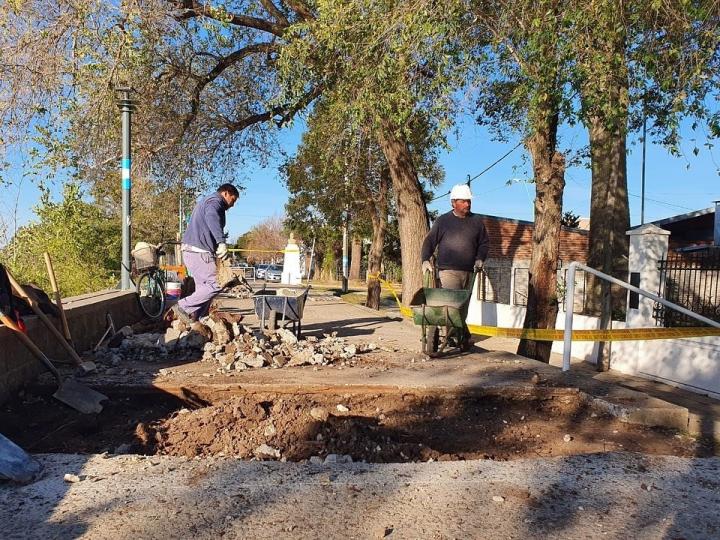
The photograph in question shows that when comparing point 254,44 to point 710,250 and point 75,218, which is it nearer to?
point 75,218

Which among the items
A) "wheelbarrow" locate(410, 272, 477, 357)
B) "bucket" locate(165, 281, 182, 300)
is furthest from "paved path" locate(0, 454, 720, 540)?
"bucket" locate(165, 281, 182, 300)

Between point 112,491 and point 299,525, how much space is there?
983 millimetres

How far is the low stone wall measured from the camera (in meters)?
4.64

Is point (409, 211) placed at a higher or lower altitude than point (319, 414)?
higher

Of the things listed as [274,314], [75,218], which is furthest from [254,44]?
[274,314]

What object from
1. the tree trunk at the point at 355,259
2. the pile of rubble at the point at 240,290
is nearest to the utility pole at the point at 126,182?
the pile of rubble at the point at 240,290

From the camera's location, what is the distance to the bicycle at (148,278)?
8.84 metres

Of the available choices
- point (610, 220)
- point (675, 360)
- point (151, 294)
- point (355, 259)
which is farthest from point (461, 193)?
point (355, 259)

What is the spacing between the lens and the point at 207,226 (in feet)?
22.8

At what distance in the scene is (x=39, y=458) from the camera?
3.45 meters

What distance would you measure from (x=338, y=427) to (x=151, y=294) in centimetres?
578

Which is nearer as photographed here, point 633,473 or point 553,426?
point 633,473

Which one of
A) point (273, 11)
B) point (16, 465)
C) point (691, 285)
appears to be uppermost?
point (273, 11)

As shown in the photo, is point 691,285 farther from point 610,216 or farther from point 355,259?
point 355,259
